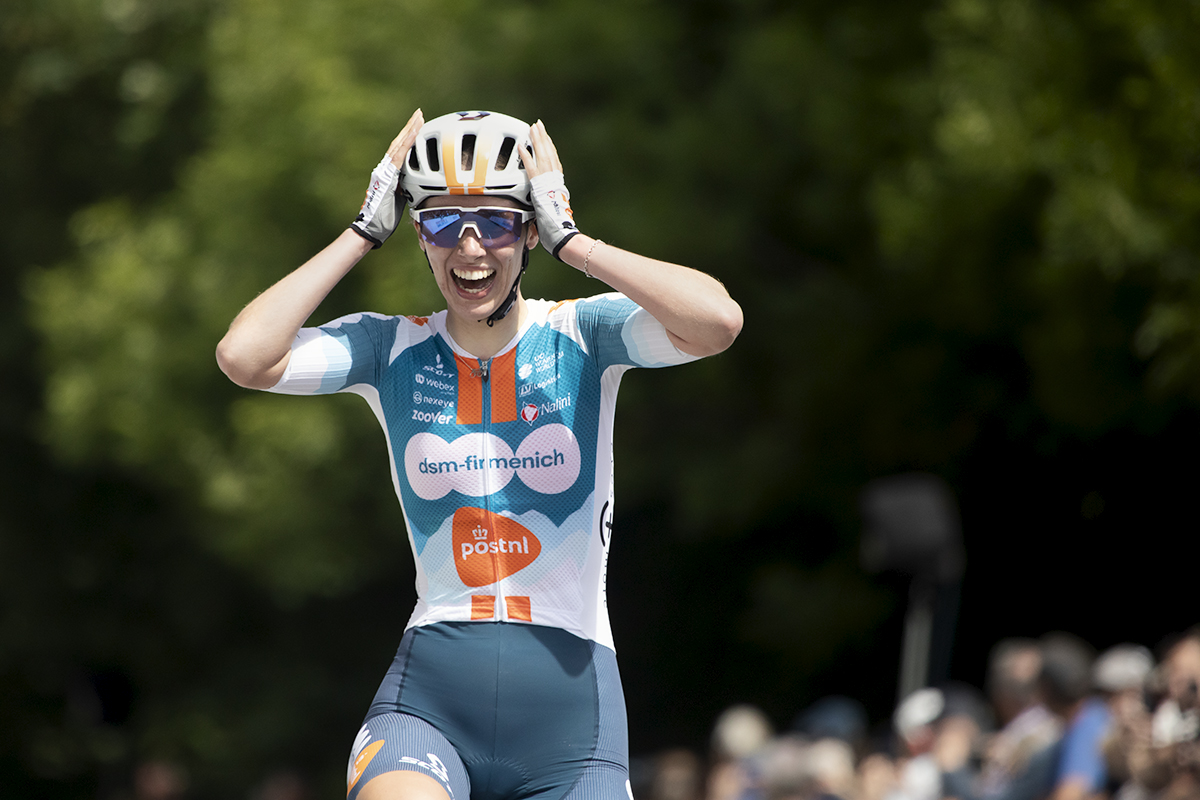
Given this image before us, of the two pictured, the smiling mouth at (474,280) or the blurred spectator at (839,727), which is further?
the blurred spectator at (839,727)

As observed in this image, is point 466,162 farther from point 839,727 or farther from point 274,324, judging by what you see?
point 839,727

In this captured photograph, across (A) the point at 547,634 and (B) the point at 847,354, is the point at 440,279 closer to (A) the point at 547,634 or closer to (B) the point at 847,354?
(A) the point at 547,634

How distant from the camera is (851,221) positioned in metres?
11.9

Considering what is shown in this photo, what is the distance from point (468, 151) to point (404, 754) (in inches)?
56.2

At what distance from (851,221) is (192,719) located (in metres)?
9.00

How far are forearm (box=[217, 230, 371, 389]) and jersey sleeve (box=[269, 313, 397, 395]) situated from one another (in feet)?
0.14

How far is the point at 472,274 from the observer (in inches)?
139

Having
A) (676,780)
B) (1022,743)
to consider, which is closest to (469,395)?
(1022,743)

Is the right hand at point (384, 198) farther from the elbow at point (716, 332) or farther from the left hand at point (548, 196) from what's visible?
the elbow at point (716, 332)

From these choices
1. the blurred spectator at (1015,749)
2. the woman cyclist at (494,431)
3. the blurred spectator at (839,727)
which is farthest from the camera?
the blurred spectator at (839,727)

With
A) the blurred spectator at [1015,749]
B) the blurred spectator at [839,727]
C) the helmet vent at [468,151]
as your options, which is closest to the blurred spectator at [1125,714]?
the blurred spectator at [1015,749]

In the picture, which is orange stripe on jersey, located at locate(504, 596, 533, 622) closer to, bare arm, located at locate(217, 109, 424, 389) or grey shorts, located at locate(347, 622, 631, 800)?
grey shorts, located at locate(347, 622, 631, 800)

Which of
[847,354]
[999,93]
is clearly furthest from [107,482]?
[999,93]

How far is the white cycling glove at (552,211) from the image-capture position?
137 inches
